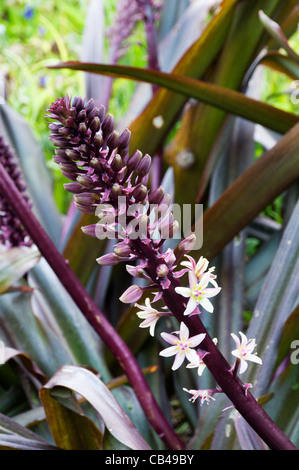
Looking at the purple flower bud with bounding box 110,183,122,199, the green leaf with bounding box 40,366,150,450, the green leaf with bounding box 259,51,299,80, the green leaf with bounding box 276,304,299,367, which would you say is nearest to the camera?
the purple flower bud with bounding box 110,183,122,199

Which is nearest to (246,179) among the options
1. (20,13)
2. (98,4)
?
(98,4)

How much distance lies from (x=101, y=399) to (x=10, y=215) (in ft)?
1.18

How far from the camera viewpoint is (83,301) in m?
0.81

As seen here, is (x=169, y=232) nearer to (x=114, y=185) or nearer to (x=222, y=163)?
(x=114, y=185)

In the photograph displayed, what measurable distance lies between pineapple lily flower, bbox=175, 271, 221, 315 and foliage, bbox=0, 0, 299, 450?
242 mm

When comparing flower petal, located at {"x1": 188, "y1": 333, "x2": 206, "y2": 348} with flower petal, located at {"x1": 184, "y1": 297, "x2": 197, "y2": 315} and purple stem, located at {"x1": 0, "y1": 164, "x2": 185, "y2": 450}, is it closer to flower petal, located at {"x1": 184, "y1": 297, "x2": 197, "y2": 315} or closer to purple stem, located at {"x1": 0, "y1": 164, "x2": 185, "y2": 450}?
flower petal, located at {"x1": 184, "y1": 297, "x2": 197, "y2": 315}

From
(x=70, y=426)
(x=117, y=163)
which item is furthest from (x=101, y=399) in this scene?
(x=117, y=163)

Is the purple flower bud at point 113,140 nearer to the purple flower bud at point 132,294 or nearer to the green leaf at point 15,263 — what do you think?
the purple flower bud at point 132,294

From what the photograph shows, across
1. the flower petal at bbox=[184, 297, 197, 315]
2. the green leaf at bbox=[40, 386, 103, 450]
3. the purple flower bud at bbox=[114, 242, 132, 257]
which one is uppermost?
the purple flower bud at bbox=[114, 242, 132, 257]

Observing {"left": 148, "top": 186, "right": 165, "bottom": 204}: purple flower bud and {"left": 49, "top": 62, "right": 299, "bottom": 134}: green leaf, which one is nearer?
{"left": 148, "top": 186, "right": 165, "bottom": 204}: purple flower bud

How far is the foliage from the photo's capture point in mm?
759

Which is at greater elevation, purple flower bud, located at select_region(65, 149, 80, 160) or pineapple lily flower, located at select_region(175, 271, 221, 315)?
purple flower bud, located at select_region(65, 149, 80, 160)

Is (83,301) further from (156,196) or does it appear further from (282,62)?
(282,62)

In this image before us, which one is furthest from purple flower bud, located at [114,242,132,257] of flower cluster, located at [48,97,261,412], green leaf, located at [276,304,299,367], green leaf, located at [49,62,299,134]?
green leaf, located at [49,62,299,134]
